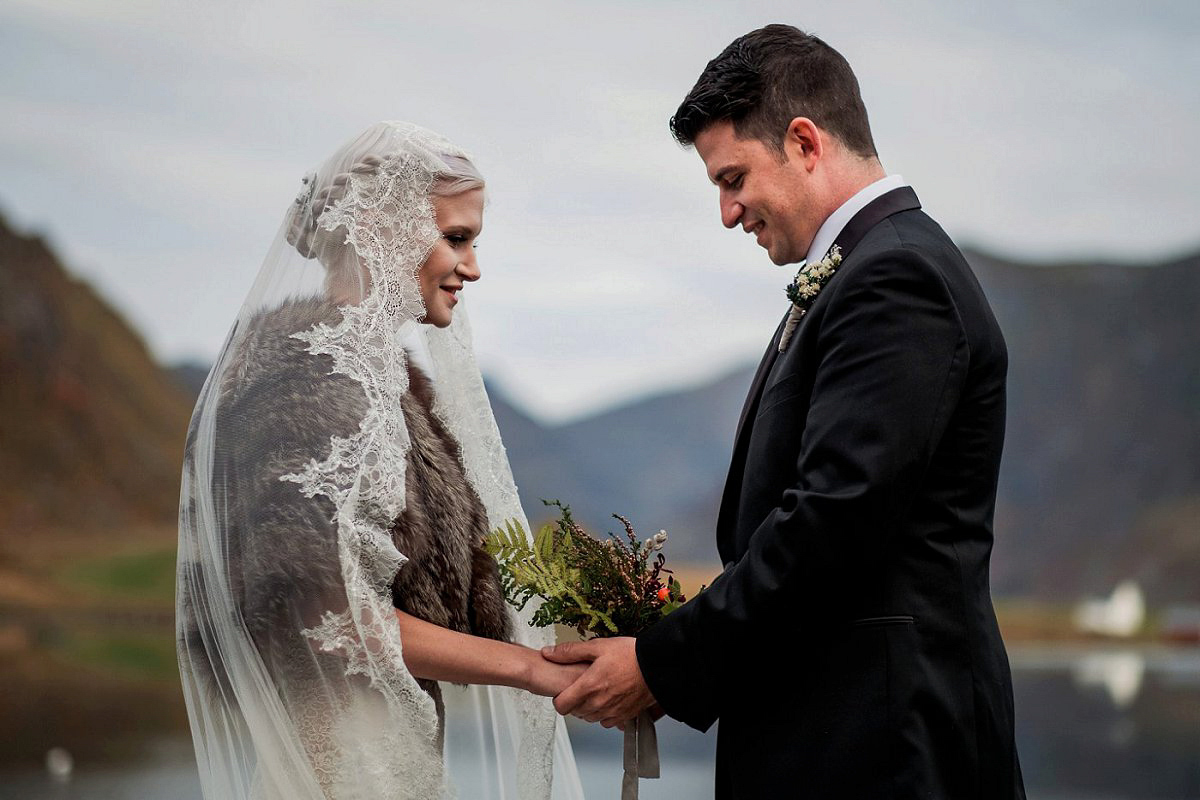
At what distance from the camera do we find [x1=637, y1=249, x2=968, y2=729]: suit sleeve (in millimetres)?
1774

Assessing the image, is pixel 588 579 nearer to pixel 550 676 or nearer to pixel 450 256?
pixel 550 676

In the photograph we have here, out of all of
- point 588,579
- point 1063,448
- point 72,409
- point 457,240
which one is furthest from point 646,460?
point 588,579

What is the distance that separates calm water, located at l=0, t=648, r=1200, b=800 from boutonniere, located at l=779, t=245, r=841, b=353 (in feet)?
14.7

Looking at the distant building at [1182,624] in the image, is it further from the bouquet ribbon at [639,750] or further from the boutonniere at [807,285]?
the boutonniere at [807,285]

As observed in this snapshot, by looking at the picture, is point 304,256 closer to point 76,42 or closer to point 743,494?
point 743,494

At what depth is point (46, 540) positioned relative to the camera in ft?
26.6

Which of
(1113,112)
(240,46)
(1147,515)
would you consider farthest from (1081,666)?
(240,46)

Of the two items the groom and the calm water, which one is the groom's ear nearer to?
the groom

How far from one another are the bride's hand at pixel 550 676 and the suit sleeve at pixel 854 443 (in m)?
0.38

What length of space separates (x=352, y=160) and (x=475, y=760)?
127 cm

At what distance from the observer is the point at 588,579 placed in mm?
2195

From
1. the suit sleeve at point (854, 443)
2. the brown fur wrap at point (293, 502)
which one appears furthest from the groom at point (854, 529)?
the brown fur wrap at point (293, 502)

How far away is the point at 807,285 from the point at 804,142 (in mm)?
247

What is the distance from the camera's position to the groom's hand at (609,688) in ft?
6.84
